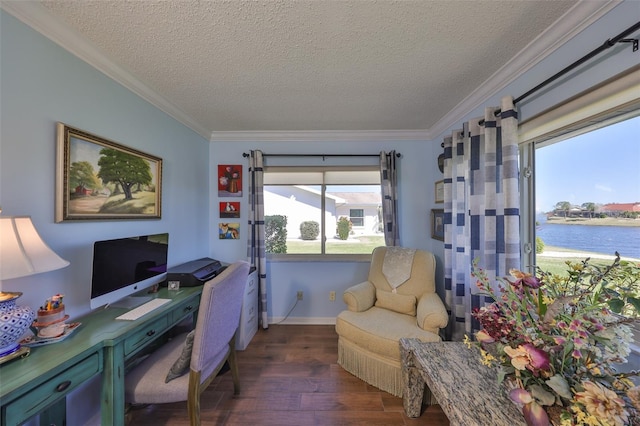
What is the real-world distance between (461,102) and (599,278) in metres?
1.79

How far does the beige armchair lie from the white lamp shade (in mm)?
1888

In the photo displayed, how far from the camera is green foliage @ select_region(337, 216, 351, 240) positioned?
9.66ft

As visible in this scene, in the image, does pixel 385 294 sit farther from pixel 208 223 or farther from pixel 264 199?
pixel 208 223

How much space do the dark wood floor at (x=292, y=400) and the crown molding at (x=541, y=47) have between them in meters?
2.43

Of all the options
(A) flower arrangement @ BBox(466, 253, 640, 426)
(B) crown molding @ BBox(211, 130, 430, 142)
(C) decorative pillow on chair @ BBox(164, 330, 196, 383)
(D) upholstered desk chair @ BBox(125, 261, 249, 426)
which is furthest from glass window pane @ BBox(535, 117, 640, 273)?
(C) decorative pillow on chair @ BBox(164, 330, 196, 383)

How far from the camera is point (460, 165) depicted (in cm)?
202

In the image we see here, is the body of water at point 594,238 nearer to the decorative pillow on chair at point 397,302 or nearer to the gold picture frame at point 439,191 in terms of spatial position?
the gold picture frame at point 439,191

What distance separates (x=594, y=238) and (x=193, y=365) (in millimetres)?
2340

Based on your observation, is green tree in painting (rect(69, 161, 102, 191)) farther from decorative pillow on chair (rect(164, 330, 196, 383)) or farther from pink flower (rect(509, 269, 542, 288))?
pink flower (rect(509, 269, 542, 288))

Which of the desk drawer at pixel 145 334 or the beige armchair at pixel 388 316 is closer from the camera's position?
the desk drawer at pixel 145 334

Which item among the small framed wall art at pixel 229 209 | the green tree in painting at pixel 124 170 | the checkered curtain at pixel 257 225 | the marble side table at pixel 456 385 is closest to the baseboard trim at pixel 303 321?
the checkered curtain at pixel 257 225

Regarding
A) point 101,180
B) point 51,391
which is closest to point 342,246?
point 101,180

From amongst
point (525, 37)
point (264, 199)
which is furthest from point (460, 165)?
point (264, 199)

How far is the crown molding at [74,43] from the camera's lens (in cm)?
109
